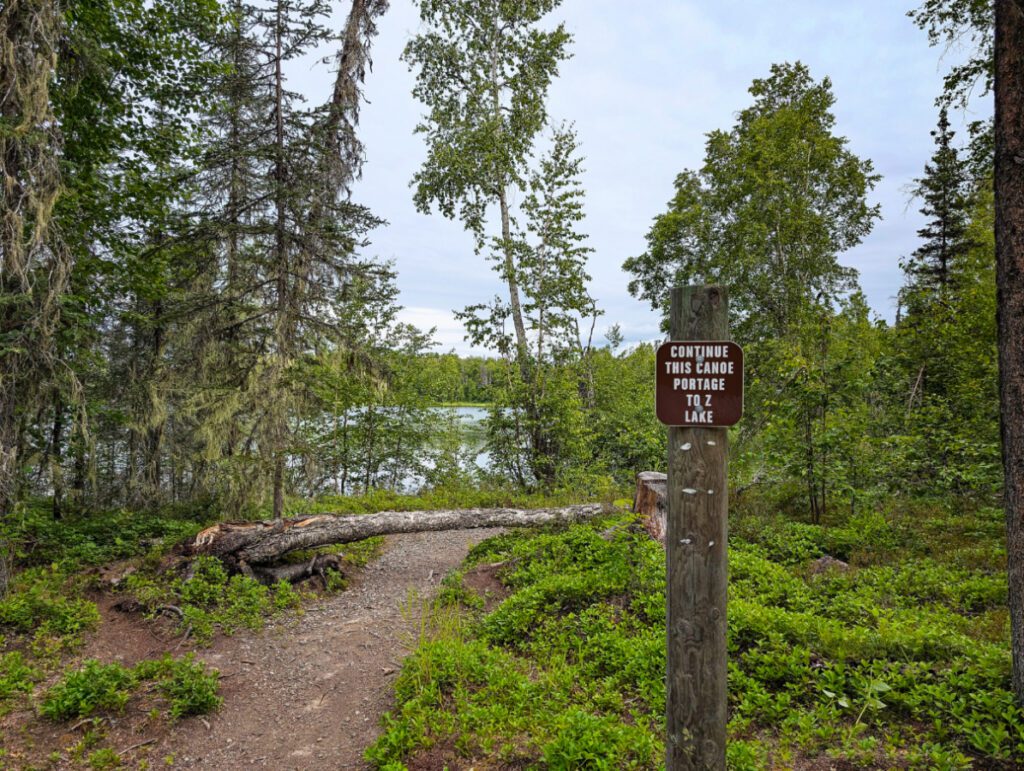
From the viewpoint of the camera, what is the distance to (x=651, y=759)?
3283 mm

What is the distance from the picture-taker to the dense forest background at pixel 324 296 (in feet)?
21.7

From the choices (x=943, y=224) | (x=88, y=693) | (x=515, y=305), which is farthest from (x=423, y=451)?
(x=943, y=224)

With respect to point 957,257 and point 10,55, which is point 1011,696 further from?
point 957,257

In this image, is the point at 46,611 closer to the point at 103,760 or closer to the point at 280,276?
the point at 103,760

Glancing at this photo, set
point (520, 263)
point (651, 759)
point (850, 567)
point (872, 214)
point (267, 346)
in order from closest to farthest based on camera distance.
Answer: point (651, 759)
point (850, 567)
point (267, 346)
point (520, 263)
point (872, 214)

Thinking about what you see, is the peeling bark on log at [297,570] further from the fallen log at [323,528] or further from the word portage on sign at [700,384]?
the word portage on sign at [700,384]

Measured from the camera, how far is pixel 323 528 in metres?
8.16

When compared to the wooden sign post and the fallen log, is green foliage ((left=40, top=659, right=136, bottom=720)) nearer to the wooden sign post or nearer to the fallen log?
the fallen log

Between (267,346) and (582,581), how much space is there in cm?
720

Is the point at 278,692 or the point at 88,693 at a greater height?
the point at 88,693

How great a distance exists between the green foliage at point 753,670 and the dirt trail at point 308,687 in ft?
1.60

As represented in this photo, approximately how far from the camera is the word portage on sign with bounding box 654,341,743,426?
8.57ft

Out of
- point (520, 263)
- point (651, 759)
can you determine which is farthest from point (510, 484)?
point (651, 759)

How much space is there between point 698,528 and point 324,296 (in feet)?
28.8
